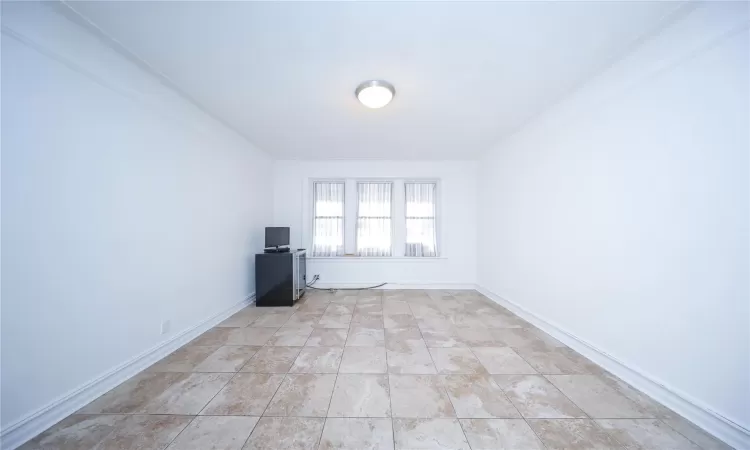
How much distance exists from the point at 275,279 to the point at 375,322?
5.76 feet

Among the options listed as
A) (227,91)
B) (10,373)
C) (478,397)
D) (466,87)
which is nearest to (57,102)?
(227,91)

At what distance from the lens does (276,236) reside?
13.0 feet

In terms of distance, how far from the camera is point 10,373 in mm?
1292

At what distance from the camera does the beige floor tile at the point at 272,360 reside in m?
2.04

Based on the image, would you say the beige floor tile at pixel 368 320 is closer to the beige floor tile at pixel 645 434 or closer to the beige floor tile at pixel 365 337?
the beige floor tile at pixel 365 337

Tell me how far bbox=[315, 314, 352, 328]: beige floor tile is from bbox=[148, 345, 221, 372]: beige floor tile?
1.11 m

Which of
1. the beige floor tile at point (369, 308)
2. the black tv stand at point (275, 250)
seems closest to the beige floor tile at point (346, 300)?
the beige floor tile at point (369, 308)

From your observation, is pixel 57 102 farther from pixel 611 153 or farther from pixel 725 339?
pixel 725 339

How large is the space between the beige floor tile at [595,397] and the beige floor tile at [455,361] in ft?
1.81

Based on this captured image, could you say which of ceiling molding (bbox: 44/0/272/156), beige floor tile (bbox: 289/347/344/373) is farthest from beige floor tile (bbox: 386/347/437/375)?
ceiling molding (bbox: 44/0/272/156)

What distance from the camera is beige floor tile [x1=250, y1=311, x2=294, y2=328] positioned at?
3025mm

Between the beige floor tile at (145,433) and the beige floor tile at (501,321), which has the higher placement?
the beige floor tile at (501,321)

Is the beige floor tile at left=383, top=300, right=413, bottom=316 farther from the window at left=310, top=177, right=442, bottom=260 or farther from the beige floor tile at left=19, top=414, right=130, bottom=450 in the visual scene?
the beige floor tile at left=19, top=414, right=130, bottom=450

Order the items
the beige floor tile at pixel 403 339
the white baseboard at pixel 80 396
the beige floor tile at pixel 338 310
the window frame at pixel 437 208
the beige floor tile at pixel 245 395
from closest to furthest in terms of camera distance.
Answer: the white baseboard at pixel 80 396 < the beige floor tile at pixel 245 395 < the beige floor tile at pixel 403 339 < the beige floor tile at pixel 338 310 < the window frame at pixel 437 208
